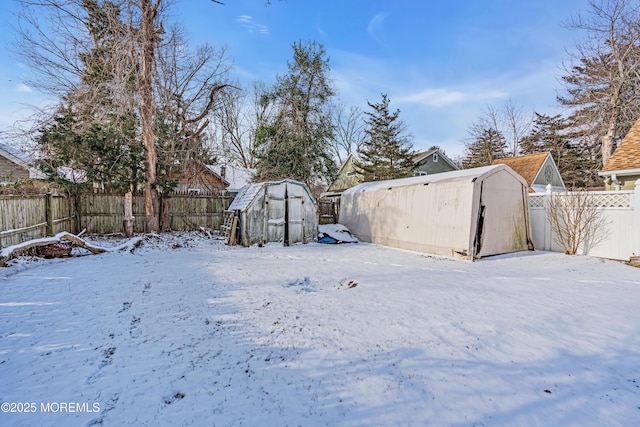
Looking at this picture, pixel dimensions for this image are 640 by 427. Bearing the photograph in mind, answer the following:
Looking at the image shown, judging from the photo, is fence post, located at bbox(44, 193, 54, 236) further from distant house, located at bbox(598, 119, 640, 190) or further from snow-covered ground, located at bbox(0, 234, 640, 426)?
distant house, located at bbox(598, 119, 640, 190)

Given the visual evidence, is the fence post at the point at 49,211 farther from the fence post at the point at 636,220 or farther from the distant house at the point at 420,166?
the distant house at the point at 420,166

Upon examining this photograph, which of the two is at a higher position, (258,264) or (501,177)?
(501,177)

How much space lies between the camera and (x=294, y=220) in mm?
10375

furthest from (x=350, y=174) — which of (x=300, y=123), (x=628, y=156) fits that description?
(x=628, y=156)

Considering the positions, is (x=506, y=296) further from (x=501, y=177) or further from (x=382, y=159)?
(x=382, y=159)

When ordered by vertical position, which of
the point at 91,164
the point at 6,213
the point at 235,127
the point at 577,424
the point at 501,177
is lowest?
the point at 577,424

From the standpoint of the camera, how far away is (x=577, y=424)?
2.03 metres

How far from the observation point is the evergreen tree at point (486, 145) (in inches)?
1046

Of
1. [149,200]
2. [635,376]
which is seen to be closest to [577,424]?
[635,376]

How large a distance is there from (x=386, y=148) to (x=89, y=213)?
17777 mm

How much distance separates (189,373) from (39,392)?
3.57 ft

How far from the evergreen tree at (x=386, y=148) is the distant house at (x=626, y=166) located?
11363 millimetres

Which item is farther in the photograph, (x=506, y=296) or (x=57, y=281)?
(x=57, y=281)

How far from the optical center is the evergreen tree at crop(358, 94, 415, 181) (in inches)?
835
